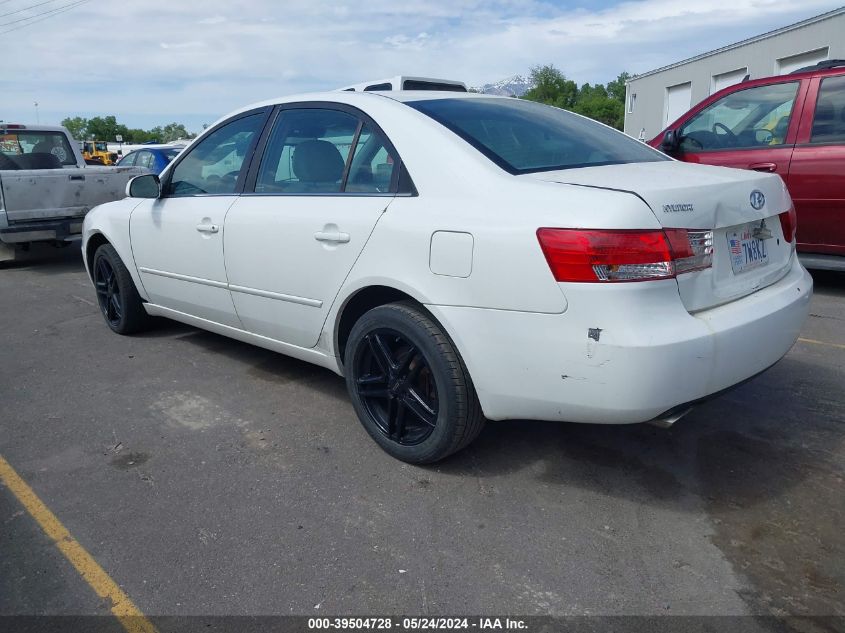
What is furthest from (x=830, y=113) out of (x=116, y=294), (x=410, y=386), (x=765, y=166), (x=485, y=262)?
(x=116, y=294)

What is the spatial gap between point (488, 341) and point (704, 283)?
830 millimetres

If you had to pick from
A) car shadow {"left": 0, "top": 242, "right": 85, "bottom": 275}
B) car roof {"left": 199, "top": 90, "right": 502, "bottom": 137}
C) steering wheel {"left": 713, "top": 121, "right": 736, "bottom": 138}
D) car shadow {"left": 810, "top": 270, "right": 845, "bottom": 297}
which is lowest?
car shadow {"left": 810, "top": 270, "right": 845, "bottom": 297}

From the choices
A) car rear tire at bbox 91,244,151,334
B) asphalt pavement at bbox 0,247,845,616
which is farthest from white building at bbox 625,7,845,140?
car rear tire at bbox 91,244,151,334

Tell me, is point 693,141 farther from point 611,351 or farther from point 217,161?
point 611,351

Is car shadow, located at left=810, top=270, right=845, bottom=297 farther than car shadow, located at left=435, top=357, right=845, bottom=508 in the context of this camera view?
Yes

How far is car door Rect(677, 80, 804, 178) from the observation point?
5.94m

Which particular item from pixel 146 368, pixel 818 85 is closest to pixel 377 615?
pixel 146 368

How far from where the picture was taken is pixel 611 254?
2.41 metres

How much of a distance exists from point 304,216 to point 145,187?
1.62 m

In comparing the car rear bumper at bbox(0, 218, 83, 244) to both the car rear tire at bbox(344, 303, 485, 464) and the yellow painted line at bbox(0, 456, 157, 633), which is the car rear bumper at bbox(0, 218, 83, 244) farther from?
the car rear tire at bbox(344, 303, 485, 464)

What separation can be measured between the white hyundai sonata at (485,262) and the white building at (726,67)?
17.3m

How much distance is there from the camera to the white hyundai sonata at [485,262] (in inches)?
96.3

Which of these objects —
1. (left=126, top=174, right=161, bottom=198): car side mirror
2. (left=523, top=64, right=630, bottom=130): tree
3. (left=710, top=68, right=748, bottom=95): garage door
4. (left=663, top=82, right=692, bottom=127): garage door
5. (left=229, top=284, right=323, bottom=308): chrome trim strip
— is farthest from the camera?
(left=523, top=64, right=630, bottom=130): tree

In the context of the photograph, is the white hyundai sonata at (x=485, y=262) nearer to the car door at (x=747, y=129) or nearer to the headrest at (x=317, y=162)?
the headrest at (x=317, y=162)
